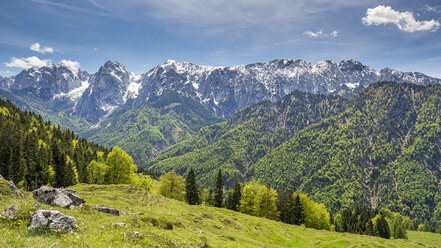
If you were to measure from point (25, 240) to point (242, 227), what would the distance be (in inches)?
1856

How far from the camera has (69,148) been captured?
124 m

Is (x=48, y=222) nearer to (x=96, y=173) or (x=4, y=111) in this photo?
(x=96, y=173)

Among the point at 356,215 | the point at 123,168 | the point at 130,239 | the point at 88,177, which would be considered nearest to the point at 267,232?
the point at 130,239

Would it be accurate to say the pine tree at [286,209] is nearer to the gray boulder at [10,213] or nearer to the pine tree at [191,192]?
the pine tree at [191,192]

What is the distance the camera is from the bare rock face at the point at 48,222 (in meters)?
17.5

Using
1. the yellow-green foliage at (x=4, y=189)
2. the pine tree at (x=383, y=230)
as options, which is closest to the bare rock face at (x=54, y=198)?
the yellow-green foliage at (x=4, y=189)

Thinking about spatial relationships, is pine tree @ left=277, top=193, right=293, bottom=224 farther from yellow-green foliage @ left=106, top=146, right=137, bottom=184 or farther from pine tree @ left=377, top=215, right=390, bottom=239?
yellow-green foliage @ left=106, top=146, right=137, bottom=184

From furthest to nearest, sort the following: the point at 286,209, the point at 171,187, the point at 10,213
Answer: the point at 286,209 < the point at 171,187 < the point at 10,213

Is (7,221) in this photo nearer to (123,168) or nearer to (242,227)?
(242,227)

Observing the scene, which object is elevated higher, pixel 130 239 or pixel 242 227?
pixel 130 239

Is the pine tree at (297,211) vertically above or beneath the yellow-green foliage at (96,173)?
beneath

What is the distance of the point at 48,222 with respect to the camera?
1789 cm

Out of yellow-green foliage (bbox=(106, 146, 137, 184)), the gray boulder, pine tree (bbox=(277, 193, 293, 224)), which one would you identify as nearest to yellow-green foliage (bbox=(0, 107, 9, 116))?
yellow-green foliage (bbox=(106, 146, 137, 184))

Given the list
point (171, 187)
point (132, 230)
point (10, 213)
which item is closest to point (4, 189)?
point (10, 213)
